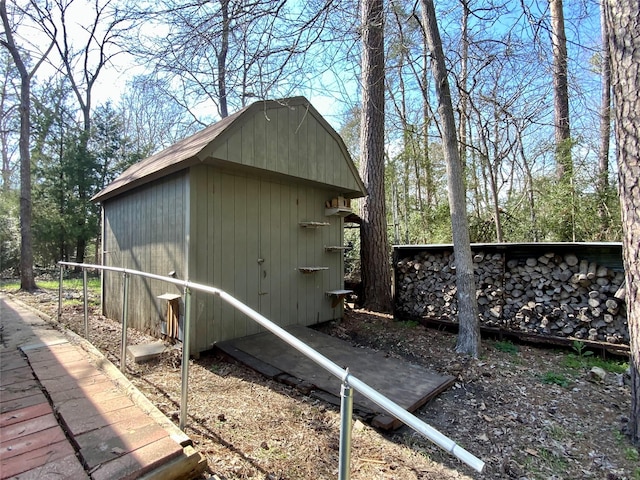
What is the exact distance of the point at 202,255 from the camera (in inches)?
146

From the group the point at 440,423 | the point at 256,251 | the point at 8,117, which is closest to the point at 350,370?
the point at 440,423

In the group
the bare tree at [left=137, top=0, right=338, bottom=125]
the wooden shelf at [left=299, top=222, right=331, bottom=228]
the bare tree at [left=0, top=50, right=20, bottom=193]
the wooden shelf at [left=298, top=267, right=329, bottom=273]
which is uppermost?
the bare tree at [left=0, top=50, right=20, bottom=193]

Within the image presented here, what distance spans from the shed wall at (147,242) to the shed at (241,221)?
0.01 meters

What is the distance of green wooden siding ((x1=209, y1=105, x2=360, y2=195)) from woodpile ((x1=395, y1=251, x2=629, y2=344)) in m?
2.12

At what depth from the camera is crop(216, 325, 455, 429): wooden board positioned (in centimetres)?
276

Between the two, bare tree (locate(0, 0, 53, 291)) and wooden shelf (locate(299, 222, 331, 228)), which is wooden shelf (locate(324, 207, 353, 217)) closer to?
wooden shelf (locate(299, 222, 331, 228))

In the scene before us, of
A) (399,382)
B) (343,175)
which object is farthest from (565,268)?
(343,175)

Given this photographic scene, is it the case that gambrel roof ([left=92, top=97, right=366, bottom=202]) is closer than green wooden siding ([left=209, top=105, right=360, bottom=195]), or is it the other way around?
gambrel roof ([left=92, top=97, right=366, bottom=202])

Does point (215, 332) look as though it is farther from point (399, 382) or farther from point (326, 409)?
point (399, 382)

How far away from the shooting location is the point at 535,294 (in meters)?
4.55

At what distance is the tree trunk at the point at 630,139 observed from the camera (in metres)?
2.18

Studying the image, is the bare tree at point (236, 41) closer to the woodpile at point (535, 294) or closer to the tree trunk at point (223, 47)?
the tree trunk at point (223, 47)

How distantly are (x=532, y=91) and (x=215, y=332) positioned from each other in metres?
6.76

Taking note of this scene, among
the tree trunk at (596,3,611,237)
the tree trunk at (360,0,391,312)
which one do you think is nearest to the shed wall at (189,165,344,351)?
the tree trunk at (360,0,391,312)
